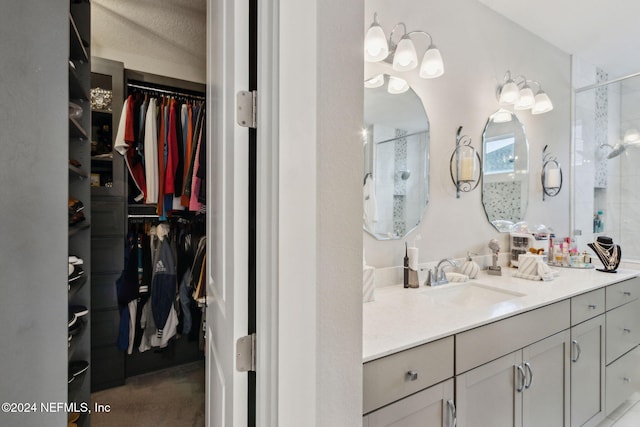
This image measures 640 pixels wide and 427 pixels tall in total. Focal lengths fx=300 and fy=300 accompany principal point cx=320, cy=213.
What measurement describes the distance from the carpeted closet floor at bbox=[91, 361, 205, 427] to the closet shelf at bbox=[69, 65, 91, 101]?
6.21 ft

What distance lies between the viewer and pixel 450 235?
202 cm

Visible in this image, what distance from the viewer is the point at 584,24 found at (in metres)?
2.40

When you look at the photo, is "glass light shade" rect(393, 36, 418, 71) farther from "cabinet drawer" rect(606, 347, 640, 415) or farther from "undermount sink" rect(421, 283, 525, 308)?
"cabinet drawer" rect(606, 347, 640, 415)

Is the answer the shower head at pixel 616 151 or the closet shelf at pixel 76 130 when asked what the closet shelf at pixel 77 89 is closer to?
the closet shelf at pixel 76 130

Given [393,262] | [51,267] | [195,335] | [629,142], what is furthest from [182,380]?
[629,142]

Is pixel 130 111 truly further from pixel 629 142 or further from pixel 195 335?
pixel 629 142

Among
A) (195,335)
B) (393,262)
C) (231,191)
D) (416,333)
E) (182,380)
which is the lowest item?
(182,380)

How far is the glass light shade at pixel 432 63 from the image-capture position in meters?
1.72

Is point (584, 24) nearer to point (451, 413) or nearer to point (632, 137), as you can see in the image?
point (632, 137)

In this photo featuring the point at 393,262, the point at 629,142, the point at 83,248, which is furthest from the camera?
the point at 629,142

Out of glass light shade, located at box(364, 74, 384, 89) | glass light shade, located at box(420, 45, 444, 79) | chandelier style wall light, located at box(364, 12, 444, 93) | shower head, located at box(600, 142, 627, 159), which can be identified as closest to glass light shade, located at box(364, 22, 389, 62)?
chandelier style wall light, located at box(364, 12, 444, 93)

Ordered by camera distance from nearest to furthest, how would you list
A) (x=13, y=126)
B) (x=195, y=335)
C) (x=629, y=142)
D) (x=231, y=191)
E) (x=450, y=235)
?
(x=231, y=191) → (x=13, y=126) → (x=450, y=235) → (x=195, y=335) → (x=629, y=142)

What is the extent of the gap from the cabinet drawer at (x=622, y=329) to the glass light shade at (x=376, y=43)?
201 centimetres

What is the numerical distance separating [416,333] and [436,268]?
844 mm
